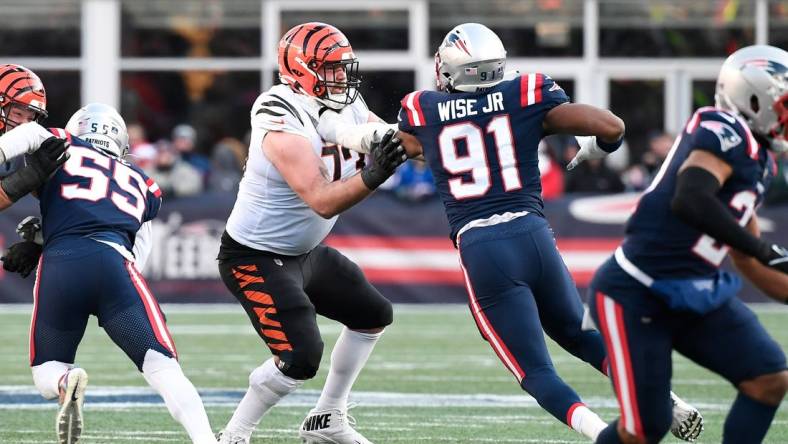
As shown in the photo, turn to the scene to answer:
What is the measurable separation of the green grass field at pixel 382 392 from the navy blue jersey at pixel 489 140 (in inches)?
51.3

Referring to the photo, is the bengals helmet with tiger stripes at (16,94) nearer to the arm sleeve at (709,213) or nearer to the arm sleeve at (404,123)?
the arm sleeve at (404,123)

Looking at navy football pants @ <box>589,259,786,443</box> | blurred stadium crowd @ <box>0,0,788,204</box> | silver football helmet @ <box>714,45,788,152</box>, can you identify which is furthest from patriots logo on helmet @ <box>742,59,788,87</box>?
blurred stadium crowd @ <box>0,0,788,204</box>

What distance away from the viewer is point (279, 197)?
5.71 metres

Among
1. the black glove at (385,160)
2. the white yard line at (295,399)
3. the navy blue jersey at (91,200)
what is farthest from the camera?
the white yard line at (295,399)

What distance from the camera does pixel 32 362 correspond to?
532 centimetres

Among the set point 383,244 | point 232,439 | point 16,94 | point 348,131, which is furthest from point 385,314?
point 383,244

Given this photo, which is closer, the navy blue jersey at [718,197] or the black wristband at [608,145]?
the navy blue jersey at [718,197]

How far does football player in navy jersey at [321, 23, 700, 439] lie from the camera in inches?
200

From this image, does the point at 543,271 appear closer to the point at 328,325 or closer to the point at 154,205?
the point at 154,205

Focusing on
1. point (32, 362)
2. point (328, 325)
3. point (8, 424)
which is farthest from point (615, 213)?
point (32, 362)

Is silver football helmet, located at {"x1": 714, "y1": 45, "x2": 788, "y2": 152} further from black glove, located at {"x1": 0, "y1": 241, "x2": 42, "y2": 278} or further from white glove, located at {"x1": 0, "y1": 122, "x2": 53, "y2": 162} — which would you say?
black glove, located at {"x1": 0, "y1": 241, "x2": 42, "y2": 278}

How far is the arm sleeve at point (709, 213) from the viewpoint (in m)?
4.20

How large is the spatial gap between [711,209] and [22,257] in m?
2.78

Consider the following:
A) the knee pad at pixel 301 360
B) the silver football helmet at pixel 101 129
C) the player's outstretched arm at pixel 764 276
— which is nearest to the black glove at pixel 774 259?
the player's outstretched arm at pixel 764 276
